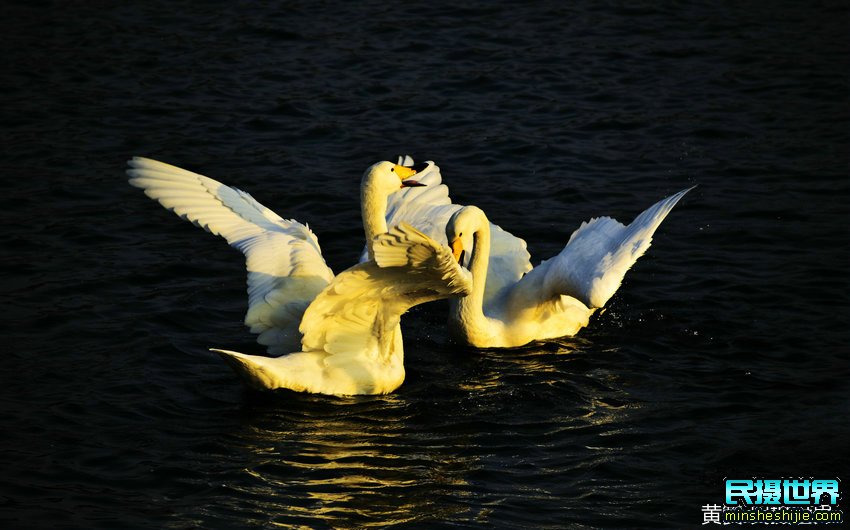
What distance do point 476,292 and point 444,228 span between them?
109cm

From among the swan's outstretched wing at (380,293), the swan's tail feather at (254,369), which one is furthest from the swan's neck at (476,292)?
the swan's tail feather at (254,369)

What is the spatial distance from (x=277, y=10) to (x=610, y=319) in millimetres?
9757

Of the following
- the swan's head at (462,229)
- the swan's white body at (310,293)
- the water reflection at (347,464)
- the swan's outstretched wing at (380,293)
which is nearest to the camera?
the swan's outstretched wing at (380,293)

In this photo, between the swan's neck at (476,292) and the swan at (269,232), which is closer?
the swan at (269,232)

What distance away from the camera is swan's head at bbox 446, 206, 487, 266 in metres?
10.2

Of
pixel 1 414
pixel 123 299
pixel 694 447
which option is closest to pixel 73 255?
pixel 123 299

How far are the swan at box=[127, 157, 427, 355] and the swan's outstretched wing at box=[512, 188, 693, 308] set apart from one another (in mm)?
1457

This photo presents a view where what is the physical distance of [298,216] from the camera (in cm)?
1316

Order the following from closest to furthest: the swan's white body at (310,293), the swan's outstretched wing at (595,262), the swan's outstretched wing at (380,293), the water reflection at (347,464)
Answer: the swan's outstretched wing at (380,293)
the water reflection at (347,464)
the swan's white body at (310,293)
the swan's outstretched wing at (595,262)

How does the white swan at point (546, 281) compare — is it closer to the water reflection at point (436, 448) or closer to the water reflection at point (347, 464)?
the water reflection at point (436, 448)

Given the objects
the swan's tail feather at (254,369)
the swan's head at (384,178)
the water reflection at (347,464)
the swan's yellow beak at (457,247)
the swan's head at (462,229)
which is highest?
the swan's head at (384,178)

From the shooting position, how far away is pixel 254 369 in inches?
356

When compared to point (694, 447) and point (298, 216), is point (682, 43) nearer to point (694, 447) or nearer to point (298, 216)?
point (298, 216)

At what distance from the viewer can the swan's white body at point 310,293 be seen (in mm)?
8852
